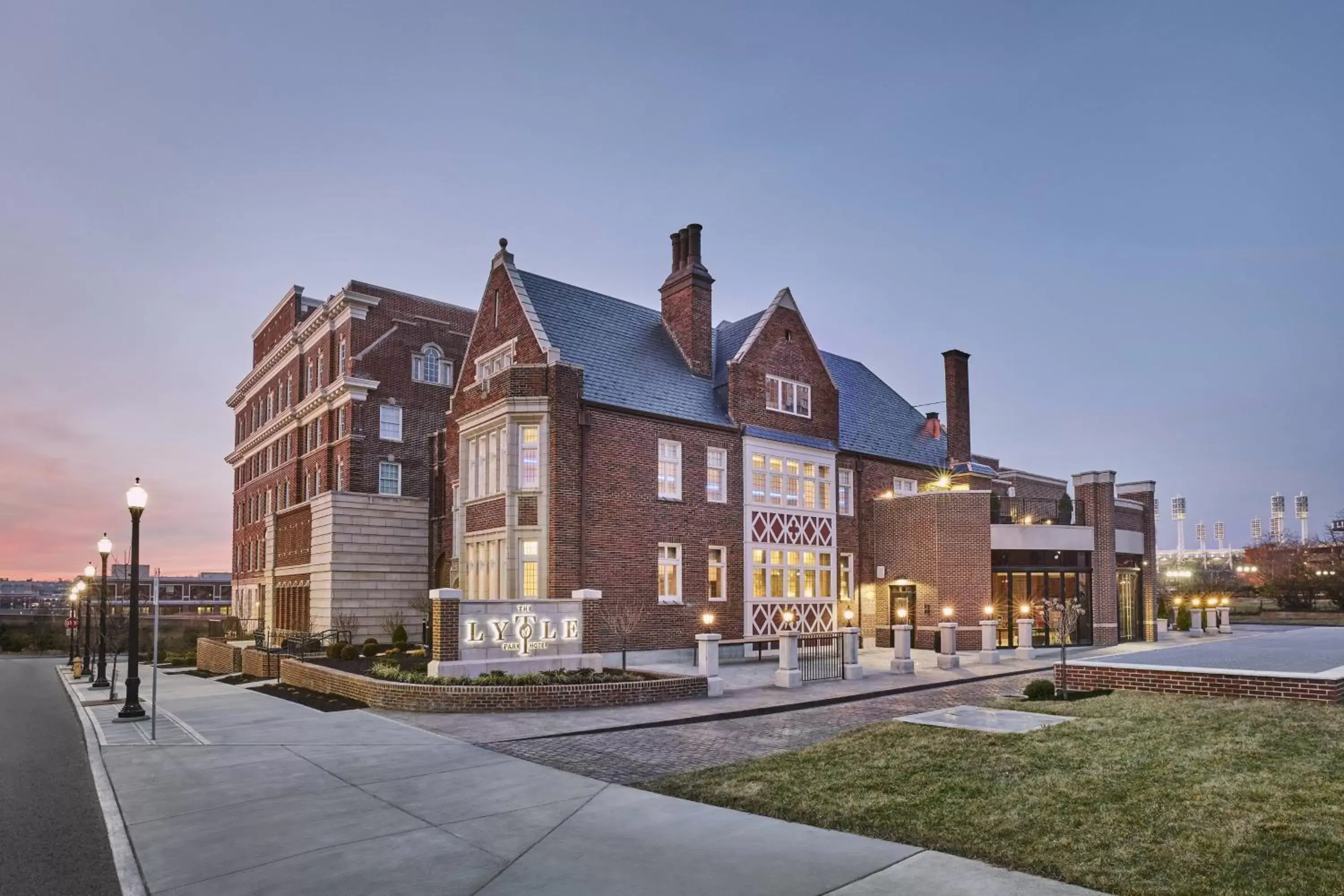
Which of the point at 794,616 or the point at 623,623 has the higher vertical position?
the point at 623,623

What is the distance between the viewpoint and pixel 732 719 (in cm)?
1775

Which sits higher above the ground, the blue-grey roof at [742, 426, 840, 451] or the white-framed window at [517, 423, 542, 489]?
the blue-grey roof at [742, 426, 840, 451]

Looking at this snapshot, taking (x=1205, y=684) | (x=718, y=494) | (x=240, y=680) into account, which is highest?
(x=718, y=494)

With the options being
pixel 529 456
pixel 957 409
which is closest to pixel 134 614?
pixel 529 456

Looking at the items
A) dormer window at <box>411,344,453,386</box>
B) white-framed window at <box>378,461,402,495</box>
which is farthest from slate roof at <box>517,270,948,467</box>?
white-framed window at <box>378,461,402,495</box>

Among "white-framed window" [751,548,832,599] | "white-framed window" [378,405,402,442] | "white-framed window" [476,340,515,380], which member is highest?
"white-framed window" [476,340,515,380]

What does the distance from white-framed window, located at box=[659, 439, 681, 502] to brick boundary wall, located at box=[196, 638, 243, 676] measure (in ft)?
63.3

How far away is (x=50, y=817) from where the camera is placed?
1084 cm

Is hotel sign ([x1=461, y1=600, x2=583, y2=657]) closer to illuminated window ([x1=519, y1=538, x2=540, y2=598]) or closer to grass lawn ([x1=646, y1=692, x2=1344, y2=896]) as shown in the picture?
illuminated window ([x1=519, y1=538, x2=540, y2=598])

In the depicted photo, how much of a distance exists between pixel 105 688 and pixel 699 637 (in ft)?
66.9

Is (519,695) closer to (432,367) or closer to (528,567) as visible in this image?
(528,567)

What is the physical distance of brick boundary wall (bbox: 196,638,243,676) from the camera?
37.4m

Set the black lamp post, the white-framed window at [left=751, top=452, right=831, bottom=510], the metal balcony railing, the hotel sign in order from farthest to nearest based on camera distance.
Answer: the metal balcony railing → the white-framed window at [left=751, top=452, right=831, bottom=510] → the hotel sign → the black lamp post

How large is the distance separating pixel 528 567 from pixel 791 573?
35.9ft
